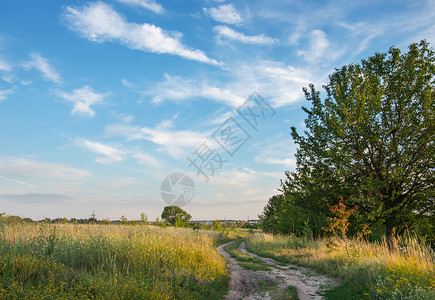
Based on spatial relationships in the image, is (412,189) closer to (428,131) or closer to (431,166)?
(431,166)

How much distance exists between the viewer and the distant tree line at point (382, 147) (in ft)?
46.8

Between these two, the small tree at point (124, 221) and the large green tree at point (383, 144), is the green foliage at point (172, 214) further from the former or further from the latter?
the large green tree at point (383, 144)

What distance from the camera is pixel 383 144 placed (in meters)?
15.3

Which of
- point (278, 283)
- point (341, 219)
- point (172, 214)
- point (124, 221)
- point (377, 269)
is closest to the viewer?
point (377, 269)

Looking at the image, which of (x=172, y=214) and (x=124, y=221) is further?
(x=172, y=214)

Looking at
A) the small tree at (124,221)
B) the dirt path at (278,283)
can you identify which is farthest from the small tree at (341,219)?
the small tree at (124,221)

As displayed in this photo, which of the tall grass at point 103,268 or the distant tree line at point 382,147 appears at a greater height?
the distant tree line at point 382,147

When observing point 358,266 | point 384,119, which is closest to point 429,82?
point 384,119

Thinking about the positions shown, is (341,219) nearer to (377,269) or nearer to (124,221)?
(377,269)

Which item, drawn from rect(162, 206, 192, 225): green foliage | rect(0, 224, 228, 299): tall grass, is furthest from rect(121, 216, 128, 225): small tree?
rect(162, 206, 192, 225): green foliage

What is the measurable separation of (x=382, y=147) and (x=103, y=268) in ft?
50.2

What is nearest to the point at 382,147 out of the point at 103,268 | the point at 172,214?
the point at 103,268

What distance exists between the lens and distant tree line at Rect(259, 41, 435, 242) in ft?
46.8

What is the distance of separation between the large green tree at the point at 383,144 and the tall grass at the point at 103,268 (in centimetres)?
914
